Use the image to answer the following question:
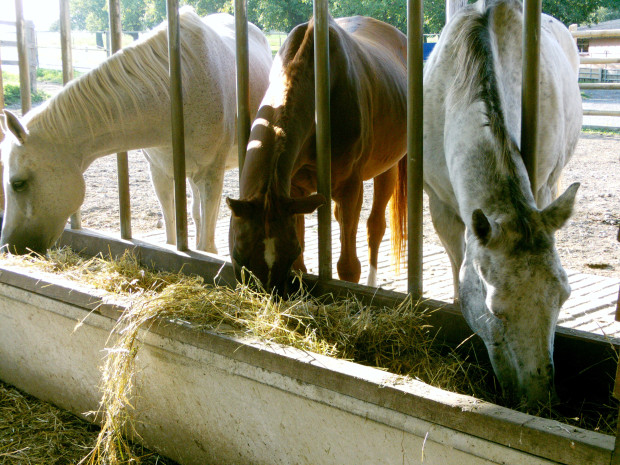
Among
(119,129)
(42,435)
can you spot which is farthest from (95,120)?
(42,435)

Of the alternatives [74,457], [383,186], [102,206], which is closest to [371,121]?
[383,186]

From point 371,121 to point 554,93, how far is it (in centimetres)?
112

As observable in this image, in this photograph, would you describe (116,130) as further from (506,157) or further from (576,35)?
(576,35)

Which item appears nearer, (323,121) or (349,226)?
(323,121)

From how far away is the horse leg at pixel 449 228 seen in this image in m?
3.26

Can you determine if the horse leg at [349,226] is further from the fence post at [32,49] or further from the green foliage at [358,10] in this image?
the fence post at [32,49]

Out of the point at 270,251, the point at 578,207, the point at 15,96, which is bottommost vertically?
the point at 578,207

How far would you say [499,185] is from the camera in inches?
90.0

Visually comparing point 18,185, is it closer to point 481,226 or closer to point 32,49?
point 481,226

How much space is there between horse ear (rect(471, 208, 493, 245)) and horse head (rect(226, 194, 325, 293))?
98cm

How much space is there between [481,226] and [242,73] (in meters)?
1.73

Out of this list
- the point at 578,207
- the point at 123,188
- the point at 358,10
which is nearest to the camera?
the point at 123,188

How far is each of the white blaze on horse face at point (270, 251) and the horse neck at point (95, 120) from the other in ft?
5.39

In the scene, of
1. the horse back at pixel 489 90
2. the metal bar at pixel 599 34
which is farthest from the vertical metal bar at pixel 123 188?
A: the metal bar at pixel 599 34
